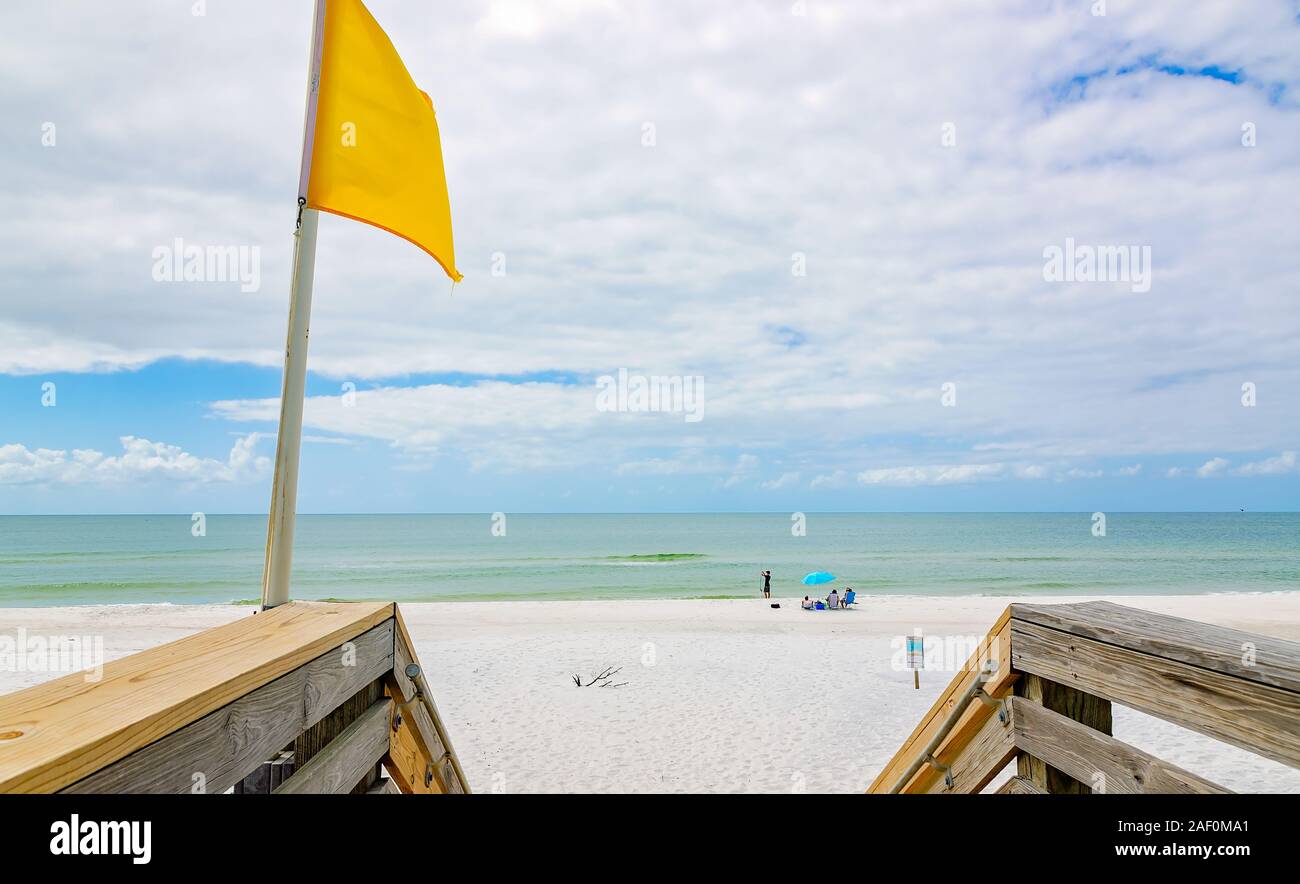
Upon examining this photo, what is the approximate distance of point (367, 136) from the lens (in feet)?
12.2

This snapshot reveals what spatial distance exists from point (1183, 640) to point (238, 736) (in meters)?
1.82

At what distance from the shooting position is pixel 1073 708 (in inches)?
82.4

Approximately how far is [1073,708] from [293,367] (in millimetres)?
2751

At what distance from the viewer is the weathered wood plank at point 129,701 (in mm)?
982

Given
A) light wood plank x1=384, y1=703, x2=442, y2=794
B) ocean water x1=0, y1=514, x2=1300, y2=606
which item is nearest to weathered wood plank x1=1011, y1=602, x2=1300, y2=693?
light wood plank x1=384, y1=703, x2=442, y2=794

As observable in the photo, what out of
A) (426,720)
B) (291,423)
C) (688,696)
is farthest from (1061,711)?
(688,696)

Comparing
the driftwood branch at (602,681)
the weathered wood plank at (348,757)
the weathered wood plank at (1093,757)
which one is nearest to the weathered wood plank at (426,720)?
the weathered wood plank at (348,757)

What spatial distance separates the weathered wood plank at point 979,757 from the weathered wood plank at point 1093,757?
0.29 ft

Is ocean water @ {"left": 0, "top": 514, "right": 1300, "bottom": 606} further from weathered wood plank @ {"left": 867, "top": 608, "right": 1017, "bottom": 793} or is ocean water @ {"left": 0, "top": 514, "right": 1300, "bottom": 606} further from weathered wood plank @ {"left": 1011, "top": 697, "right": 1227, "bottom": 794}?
weathered wood plank @ {"left": 1011, "top": 697, "right": 1227, "bottom": 794}

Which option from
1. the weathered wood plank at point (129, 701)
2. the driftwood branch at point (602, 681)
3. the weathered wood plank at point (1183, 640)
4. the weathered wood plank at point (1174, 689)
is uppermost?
the weathered wood plank at point (129, 701)

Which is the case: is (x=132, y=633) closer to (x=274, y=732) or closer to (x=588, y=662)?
(x=588, y=662)

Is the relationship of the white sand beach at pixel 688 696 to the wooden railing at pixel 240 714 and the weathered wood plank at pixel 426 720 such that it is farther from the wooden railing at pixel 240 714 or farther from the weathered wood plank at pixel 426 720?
the wooden railing at pixel 240 714

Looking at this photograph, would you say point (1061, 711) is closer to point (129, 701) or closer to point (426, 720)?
point (129, 701)
